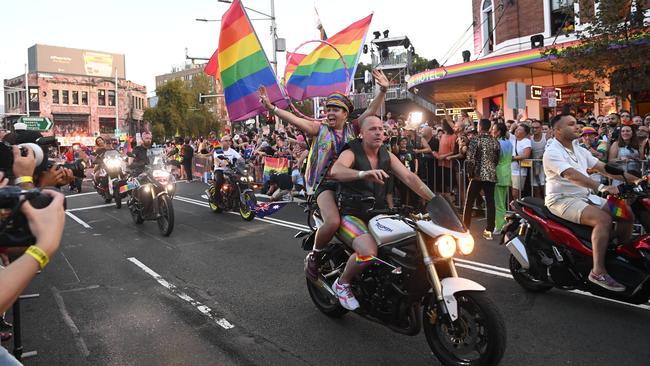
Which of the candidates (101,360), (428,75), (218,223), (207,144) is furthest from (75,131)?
(101,360)

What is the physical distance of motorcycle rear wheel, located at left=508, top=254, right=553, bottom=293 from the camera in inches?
208

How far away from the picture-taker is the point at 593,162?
5262mm

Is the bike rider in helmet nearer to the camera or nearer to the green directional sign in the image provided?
the camera

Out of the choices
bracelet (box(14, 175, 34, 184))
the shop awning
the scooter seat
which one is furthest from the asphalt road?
the shop awning

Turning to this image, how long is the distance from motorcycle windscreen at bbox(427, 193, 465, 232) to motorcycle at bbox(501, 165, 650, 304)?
75.8 inches

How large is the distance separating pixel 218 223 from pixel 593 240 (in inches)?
292

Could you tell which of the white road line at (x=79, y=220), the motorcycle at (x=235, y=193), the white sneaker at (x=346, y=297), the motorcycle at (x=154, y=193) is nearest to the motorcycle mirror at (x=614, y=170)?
the white sneaker at (x=346, y=297)

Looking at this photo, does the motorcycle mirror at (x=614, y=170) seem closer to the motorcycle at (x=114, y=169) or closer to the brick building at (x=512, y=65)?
Result: the motorcycle at (x=114, y=169)

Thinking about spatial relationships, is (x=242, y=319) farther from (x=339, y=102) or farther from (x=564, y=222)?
(x=564, y=222)

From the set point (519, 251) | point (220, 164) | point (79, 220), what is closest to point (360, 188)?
point (519, 251)

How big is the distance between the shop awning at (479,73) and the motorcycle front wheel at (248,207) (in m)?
9.53

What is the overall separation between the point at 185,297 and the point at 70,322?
1.13m

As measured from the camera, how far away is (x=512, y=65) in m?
18.3

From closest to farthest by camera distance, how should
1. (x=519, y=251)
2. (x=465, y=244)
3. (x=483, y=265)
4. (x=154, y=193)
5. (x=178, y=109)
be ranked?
(x=465, y=244) < (x=519, y=251) < (x=483, y=265) < (x=154, y=193) < (x=178, y=109)
